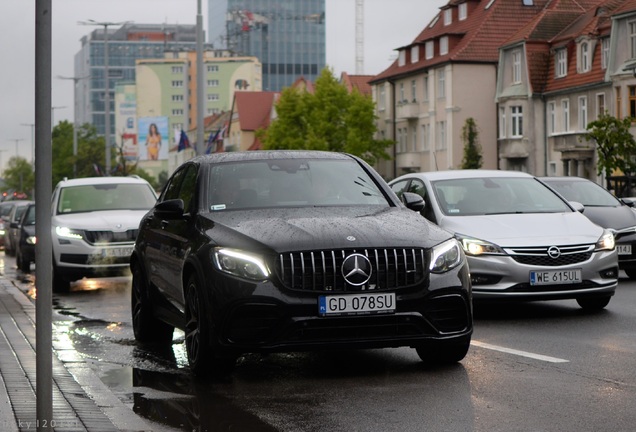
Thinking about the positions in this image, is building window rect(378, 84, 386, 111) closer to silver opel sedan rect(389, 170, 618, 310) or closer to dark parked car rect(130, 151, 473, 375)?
silver opel sedan rect(389, 170, 618, 310)

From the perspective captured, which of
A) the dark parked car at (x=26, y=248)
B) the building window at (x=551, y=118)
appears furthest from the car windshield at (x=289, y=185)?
the building window at (x=551, y=118)

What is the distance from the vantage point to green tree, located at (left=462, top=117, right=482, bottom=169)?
75875 mm

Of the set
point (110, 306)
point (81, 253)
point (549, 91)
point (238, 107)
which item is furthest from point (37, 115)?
point (238, 107)

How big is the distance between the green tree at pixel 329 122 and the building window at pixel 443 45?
28.4ft

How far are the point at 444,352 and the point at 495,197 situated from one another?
546 cm

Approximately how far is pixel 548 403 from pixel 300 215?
101 inches

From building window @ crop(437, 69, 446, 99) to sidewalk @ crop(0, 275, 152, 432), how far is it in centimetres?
7249

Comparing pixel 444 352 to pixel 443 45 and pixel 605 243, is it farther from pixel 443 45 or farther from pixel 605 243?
pixel 443 45

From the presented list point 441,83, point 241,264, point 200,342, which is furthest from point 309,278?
point 441,83

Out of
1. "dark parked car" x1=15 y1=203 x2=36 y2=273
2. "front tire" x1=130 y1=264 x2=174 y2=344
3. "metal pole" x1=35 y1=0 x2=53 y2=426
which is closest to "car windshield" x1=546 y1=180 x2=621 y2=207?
"front tire" x1=130 y1=264 x2=174 y2=344

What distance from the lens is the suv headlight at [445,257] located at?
9.04 meters

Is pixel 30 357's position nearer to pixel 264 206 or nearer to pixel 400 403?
pixel 264 206

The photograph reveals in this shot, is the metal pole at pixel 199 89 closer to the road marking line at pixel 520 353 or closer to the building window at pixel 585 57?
the road marking line at pixel 520 353

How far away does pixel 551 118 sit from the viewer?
235 ft
